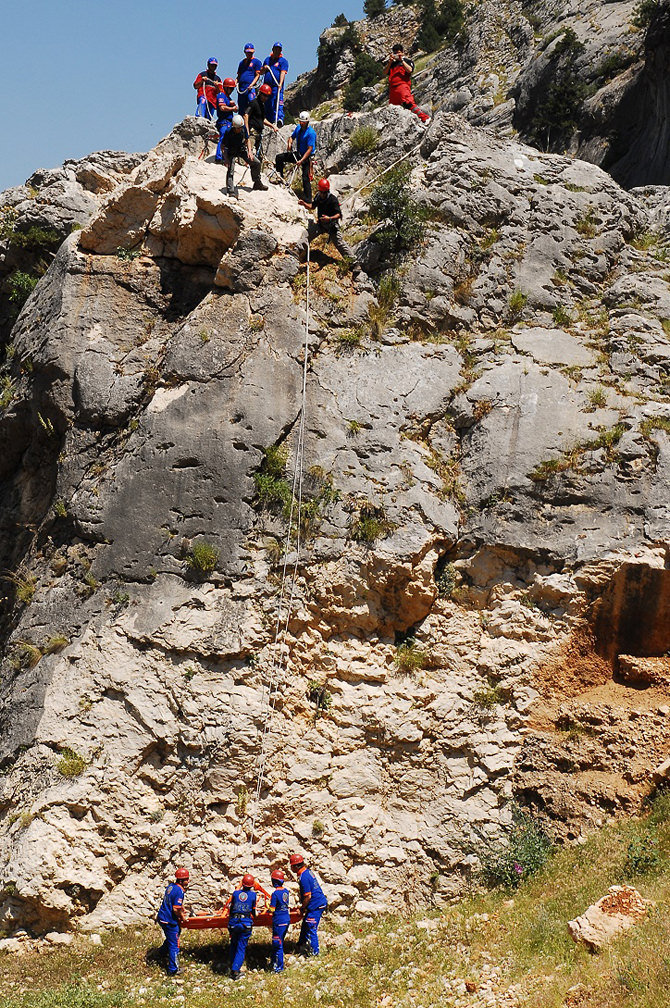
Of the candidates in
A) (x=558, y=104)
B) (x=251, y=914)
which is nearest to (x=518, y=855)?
(x=251, y=914)

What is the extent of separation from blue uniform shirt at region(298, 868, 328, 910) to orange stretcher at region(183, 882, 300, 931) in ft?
0.95

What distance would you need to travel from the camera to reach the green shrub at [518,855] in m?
9.85

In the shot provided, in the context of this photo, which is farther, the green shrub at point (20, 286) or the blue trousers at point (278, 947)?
the green shrub at point (20, 286)

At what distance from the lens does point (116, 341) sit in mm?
13125

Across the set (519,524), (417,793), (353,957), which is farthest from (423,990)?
(519,524)

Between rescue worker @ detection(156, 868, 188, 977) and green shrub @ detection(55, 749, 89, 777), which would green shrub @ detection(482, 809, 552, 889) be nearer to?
rescue worker @ detection(156, 868, 188, 977)

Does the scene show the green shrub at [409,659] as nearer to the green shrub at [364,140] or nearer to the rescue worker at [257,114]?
the rescue worker at [257,114]

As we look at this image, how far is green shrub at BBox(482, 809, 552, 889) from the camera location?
9852 millimetres

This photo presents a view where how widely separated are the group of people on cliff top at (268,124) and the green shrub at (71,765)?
9288mm

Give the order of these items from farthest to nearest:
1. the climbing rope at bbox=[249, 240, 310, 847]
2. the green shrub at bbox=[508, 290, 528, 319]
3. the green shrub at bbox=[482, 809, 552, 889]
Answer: the green shrub at bbox=[508, 290, 528, 319]
the climbing rope at bbox=[249, 240, 310, 847]
the green shrub at bbox=[482, 809, 552, 889]

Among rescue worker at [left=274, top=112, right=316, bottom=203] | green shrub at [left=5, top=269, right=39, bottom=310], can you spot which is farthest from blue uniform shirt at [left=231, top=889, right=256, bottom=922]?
green shrub at [left=5, top=269, right=39, bottom=310]

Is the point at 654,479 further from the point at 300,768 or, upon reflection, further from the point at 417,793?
the point at 300,768

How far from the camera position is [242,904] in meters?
8.98

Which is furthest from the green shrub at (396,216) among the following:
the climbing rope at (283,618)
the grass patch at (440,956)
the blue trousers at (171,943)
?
the blue trousers at (171,943)
